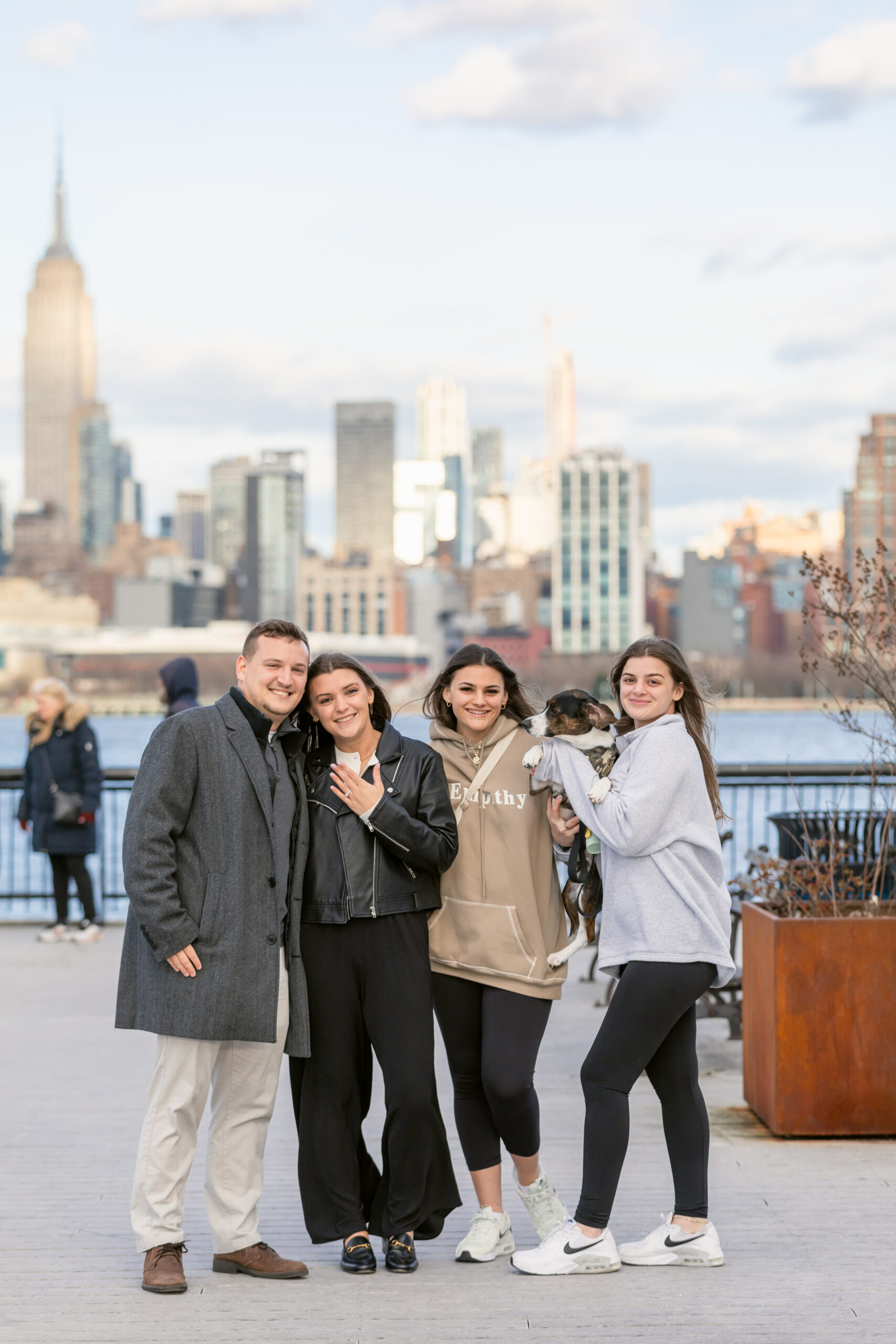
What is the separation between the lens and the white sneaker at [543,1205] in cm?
388

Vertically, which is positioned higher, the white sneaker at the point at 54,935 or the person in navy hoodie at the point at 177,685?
the person in navy hoodie at the point at 177,685

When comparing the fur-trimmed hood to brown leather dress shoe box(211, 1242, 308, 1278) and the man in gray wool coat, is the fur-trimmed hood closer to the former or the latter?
the man in gray wool coat

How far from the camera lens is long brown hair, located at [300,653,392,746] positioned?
3814 mm

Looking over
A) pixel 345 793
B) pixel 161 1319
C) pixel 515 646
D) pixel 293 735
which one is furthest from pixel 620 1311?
pixel 515 646

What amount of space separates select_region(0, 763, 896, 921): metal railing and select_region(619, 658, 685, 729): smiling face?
1083 mm

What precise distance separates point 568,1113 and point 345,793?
2357 mm

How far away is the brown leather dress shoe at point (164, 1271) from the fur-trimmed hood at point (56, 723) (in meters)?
5.96

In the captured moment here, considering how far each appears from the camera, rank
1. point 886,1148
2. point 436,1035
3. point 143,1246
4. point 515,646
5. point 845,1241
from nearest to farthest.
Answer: point 143,1246 → point 845,1241 → point 886,1148 → point 436,1035 → point 515,646

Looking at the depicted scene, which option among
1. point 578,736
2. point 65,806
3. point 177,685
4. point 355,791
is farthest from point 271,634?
point 65,806

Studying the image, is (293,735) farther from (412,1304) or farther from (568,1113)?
(568,1113)

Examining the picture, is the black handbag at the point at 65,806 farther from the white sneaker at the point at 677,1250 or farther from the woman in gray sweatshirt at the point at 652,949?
the white sneaker at the point at 677,1250

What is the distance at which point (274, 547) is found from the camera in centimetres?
19062

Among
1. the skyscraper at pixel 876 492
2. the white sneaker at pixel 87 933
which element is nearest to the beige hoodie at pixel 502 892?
the white sneaker at pixel 87 933

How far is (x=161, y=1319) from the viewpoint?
11.3 ft
